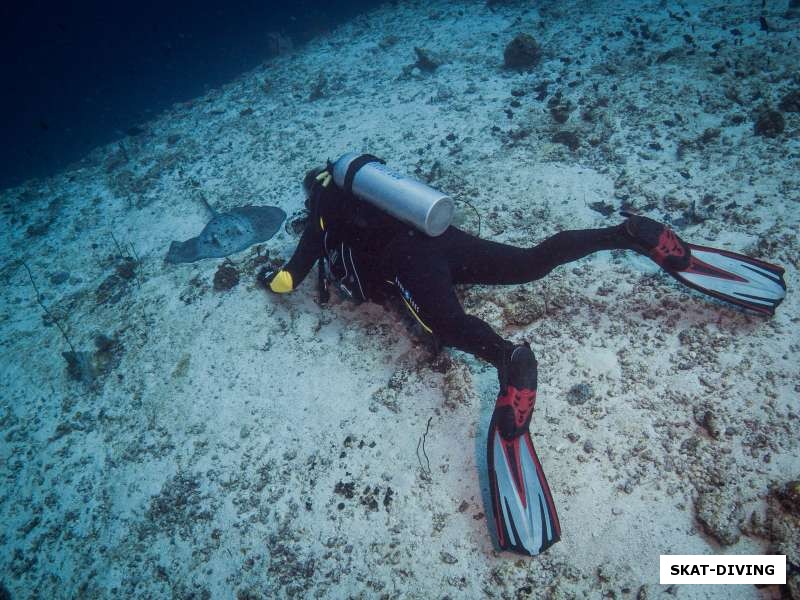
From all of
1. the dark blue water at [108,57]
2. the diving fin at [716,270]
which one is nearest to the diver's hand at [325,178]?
the diving fin at [716,270]

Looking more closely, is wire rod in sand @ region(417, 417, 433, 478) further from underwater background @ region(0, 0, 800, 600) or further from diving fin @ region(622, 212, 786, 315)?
diving fin @ region(622, 212, 786, 315)

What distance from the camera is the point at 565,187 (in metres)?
6.08

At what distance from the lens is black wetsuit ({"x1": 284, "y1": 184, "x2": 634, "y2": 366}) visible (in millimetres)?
3402

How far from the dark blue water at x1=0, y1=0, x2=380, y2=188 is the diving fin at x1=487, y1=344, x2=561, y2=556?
34104 millimetres

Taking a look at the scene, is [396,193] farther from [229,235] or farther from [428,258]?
[229,235]

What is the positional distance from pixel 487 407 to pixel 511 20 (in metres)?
13.5

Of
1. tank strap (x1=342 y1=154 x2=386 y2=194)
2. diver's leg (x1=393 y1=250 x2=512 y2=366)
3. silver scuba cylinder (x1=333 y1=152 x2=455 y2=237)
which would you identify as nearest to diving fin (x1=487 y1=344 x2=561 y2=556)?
diver's leg (x1=393 y1=250 x2=512 y2=366)

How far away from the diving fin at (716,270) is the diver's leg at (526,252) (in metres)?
0.18

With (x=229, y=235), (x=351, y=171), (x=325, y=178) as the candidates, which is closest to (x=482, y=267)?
(x=351, y=171)

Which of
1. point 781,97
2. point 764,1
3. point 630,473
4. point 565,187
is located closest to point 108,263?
point 565,187

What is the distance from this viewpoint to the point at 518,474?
3.04m

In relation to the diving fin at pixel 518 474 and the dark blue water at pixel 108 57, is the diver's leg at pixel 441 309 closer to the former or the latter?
the diving fin at pixel 518 474

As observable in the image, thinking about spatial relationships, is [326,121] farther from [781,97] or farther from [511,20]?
[781,97]

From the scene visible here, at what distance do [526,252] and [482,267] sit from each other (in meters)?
0.47
